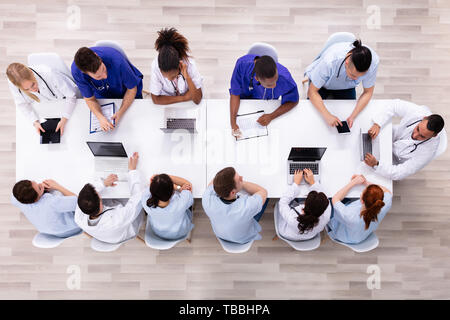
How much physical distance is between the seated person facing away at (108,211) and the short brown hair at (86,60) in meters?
0.71

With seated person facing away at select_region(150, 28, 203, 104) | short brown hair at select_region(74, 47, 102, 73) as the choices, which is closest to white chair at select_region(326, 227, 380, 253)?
seated person facing away at select_region(150, 28, 203, 104)

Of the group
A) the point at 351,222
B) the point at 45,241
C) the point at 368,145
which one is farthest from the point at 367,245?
the point at 45,241

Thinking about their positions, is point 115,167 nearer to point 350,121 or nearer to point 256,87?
point 256,87

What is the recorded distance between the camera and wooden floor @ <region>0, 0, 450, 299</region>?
3191 millimetres

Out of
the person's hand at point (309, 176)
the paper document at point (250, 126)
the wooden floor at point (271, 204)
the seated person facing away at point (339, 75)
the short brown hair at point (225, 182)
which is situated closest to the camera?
the short brown hair at point (225, 182)

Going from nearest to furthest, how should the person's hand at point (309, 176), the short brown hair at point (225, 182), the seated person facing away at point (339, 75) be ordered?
1. the short brown hair at point (225, 182)
2. the seated person facing away at point (339, 75)
3. the person's hand at point (309, 176)

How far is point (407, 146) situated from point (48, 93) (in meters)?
2.98

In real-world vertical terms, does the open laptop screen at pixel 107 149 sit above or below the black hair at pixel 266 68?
below

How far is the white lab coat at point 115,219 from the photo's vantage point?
2.25 m

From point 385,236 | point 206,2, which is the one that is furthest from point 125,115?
point 385,236

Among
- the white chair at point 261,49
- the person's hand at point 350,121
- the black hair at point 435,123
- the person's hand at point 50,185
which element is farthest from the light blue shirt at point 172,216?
the black hair at point 435,123

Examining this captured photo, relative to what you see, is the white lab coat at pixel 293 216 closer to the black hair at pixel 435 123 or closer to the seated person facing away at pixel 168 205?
the seated person facing away at pixel 168 205

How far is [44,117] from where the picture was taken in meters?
2.51
